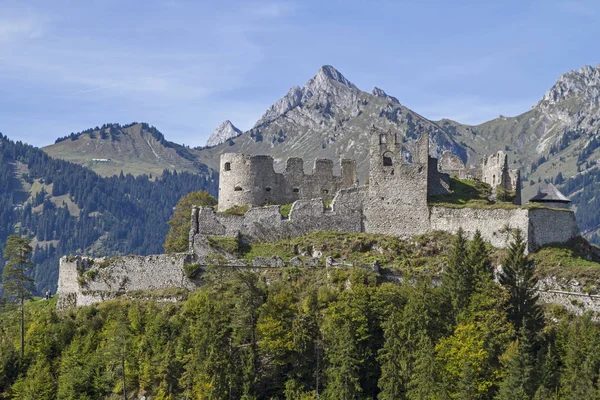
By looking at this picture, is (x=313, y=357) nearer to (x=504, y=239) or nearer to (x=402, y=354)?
(x=402, y=354)

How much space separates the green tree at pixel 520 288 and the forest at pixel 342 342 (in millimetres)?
89

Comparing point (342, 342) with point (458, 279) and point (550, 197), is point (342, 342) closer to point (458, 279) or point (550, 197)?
point (458, 279)

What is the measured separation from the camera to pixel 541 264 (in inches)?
2442

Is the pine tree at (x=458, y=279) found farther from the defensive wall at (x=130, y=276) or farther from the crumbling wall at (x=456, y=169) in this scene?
the crumbling wall at (x=456, y=169)

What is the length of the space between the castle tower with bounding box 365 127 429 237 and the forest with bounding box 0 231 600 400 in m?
5.40

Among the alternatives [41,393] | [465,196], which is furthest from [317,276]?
[41,393]

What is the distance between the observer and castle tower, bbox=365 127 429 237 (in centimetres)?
6988

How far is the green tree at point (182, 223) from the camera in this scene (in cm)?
8056

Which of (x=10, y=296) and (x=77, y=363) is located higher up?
(x=10, y=296)

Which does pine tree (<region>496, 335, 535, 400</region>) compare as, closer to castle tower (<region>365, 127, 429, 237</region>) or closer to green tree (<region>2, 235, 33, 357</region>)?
castle tower (<region>365, 127, 429, 237</region>)

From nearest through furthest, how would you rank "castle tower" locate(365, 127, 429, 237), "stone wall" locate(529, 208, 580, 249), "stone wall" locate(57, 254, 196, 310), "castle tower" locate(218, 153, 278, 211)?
"stone wall" locate(529, 208, 580, 249) → "stone wall" locate(57, 254, 196, 310) → "castle tower" locate(365, 127, 429, 237) → "castle tower" locate(218, 153, 278, 211)

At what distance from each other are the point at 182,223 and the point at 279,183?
12367mm

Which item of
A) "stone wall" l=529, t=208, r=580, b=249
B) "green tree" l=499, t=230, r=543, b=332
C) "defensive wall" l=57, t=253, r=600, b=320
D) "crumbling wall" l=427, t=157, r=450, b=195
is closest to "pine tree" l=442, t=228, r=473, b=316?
"green tree" l=499, t=230, r=543, b=332

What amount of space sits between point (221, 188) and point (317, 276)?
1861 cm
